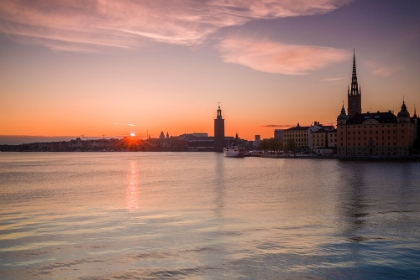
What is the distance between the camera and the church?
113m

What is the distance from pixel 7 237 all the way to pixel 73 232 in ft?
8.64

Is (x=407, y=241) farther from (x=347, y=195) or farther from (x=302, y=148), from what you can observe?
(x=302, y=148)

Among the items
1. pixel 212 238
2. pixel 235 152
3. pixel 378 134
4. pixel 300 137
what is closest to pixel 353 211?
pixel 212 238

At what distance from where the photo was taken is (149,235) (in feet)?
60.1

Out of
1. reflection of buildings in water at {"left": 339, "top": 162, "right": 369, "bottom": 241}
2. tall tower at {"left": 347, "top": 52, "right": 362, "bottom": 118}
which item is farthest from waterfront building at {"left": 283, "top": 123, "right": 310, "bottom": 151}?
reflection of buildings in water at {"left": 339, "top": 162, "right": 369, "bottom": 241}

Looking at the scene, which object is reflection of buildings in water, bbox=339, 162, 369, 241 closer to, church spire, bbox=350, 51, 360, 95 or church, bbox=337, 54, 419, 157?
church, bbox=337, 54, 419, 157

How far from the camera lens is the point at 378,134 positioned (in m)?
115

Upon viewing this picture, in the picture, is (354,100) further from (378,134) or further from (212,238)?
(212,238)

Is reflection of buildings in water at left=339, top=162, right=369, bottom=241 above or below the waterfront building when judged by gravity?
below

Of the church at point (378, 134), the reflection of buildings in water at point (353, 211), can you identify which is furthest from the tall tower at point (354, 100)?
the reflection of buildings in water at point (353, 211)

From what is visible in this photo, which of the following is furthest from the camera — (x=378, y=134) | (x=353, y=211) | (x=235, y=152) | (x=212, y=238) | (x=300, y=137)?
(x=300, y=137)

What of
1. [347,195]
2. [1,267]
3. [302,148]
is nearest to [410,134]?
[302,148]

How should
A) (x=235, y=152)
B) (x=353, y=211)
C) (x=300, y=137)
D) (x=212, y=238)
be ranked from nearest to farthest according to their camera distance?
(x=212, y=238) < (x=353, y=211) < (x=235, y=152) < (x=300, y=137)

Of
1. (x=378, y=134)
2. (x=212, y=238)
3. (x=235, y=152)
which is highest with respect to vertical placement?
(x=378, y=134)
